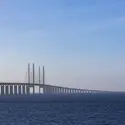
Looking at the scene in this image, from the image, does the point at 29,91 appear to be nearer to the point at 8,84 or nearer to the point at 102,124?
the point at 8,84

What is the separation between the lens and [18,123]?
6656 cm

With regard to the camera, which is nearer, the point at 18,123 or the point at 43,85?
the point at 18,123

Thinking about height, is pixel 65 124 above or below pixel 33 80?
below

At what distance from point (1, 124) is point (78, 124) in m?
9.58

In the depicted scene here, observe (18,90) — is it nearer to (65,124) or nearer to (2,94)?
(2,94)

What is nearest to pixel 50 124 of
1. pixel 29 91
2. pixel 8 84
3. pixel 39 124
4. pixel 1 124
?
pixel 39 124

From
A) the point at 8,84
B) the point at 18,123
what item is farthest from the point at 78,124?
the point at 8,84

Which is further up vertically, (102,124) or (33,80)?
(33,80)

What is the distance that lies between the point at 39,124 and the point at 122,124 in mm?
10012

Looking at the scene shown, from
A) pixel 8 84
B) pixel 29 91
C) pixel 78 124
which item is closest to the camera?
pixel 78 124

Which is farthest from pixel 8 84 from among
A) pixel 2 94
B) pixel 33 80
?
pixel 33 80

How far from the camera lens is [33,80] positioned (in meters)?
198

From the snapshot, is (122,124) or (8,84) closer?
(122,124)

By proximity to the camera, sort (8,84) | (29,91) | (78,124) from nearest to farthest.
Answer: (78,124), (8,84), (29,91)
